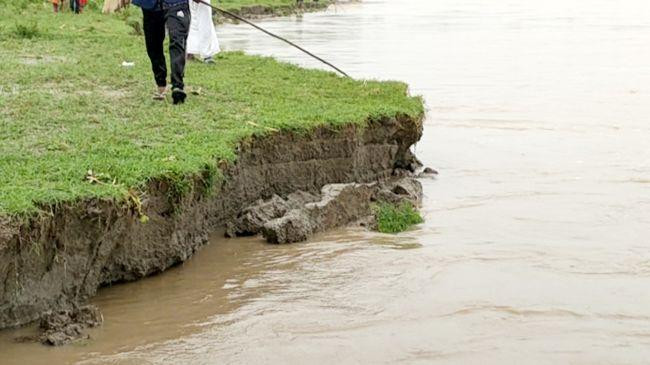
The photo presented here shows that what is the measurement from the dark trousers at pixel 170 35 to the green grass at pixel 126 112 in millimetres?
300

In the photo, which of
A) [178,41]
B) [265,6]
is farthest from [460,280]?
[265,6]

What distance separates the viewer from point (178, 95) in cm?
913

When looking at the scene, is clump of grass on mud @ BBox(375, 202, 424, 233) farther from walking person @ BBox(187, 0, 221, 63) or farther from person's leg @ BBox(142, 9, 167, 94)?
walking person @ BBox(187, 0, 221, 63)

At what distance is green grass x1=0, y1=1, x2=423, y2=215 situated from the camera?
6.49 meters

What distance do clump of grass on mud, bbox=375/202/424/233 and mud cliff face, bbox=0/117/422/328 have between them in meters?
0.61

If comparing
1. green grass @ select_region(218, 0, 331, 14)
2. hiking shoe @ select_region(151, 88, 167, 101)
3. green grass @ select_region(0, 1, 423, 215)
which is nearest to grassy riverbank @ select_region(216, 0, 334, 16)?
green grass @ select_region(218, 0, 331, 14)

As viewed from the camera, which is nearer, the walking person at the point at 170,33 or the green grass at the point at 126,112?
the green grass at the point at 126,112

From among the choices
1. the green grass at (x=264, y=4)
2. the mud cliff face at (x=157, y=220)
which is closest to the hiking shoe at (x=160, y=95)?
the mud cliff face at (x=157, y=220)

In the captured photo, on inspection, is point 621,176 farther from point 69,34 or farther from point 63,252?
point 69,34

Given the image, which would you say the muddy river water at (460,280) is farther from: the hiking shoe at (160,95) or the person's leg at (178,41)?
the hiking shoe at (160,95)

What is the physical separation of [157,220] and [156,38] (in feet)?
9.19

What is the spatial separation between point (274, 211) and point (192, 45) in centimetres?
484

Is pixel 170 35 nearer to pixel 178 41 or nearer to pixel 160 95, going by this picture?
pixel 178 41

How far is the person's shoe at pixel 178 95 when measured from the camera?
9102mm
